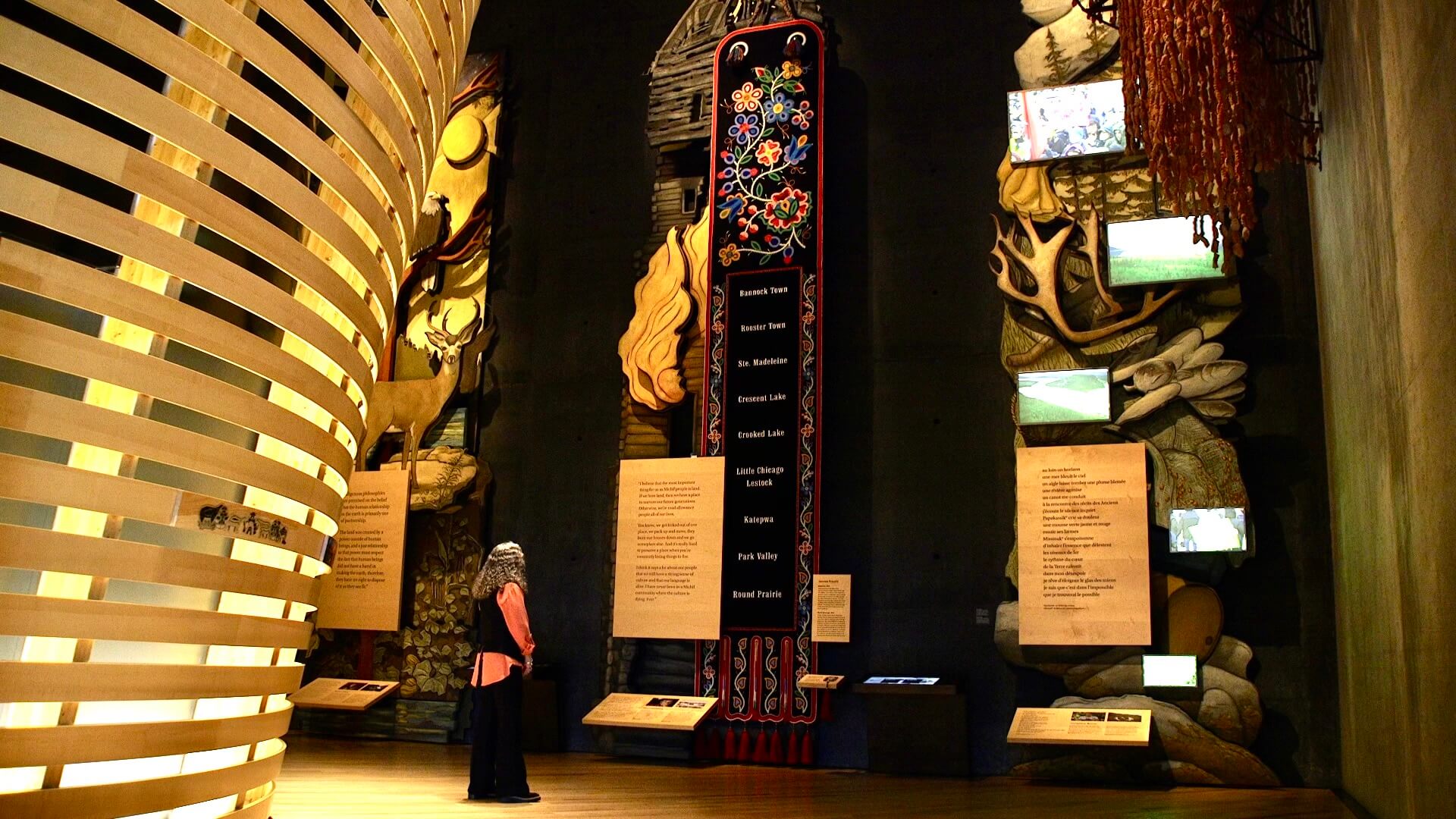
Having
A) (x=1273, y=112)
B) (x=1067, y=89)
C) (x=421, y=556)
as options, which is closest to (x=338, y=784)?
(x=421, y=556)

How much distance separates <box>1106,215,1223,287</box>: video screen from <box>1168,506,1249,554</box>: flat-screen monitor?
133cm

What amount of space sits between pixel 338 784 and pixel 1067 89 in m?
5.66

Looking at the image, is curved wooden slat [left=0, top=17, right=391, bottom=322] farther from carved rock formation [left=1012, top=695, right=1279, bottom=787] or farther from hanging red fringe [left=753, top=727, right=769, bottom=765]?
hanging red fringe [left=753, top=727, right=769, bottom=765]

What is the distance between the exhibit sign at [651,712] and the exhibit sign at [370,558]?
1.87 meters

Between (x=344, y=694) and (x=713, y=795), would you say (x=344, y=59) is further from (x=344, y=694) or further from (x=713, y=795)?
(x=344, y=694)

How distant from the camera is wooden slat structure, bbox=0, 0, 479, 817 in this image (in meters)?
1.52

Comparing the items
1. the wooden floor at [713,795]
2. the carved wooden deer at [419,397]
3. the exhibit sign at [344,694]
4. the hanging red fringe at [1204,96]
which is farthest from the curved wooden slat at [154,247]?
the carved wooden deer at [419,397]

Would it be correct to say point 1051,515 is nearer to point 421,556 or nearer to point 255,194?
point 421,556

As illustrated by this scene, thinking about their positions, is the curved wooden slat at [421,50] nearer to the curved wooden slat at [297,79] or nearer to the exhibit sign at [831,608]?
the curved wooden slat at [297,79]

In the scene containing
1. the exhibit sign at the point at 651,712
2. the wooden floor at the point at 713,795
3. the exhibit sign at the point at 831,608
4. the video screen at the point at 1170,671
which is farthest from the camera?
the exhibit sign at the point at 831,608

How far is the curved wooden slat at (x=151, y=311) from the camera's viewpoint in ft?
4.91

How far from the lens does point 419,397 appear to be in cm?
869

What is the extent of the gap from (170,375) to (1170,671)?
234 inches

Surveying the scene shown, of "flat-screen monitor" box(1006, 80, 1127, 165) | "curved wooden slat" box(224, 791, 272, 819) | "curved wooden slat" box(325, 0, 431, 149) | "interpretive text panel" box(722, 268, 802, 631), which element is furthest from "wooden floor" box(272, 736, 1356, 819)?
"flat-screen monitor" box(1006, 80, 1127, 165)
